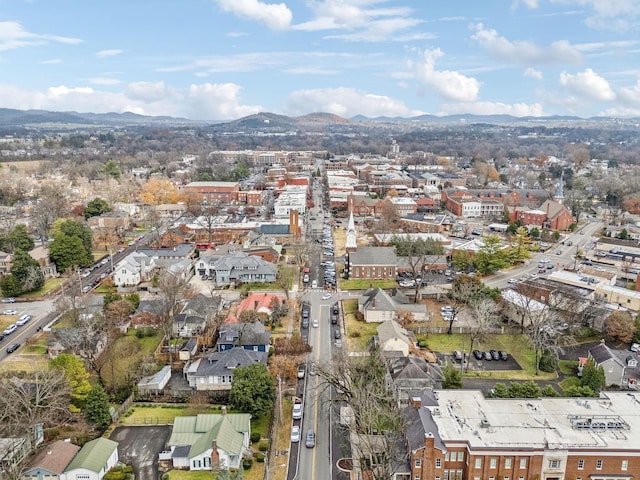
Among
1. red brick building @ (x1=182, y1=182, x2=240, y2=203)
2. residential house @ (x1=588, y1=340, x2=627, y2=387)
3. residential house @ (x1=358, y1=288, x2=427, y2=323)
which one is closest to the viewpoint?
residential house @ (x1=588, y1=340, x2=627, y2=387)

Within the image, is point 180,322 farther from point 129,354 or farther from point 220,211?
point 220,211

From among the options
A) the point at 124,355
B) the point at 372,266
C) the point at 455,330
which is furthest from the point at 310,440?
the point at 372,266

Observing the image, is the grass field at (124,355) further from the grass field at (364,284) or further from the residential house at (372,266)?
the residential house at (372,266)

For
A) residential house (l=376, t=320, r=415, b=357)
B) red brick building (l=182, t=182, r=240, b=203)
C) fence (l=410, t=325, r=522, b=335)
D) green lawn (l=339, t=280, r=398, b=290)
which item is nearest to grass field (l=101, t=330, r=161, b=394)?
residential house (l=376, t=320, r=415, b=357)

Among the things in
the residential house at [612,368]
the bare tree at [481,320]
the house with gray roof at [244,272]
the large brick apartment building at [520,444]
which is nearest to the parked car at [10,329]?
the house with gray roof at [244,272]

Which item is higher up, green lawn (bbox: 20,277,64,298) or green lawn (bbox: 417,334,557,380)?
green lawn (bbox: 20,277,64,298)

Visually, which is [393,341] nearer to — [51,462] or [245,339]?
[245,339]

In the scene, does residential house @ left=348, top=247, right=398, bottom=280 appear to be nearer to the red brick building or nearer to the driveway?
the driveway
